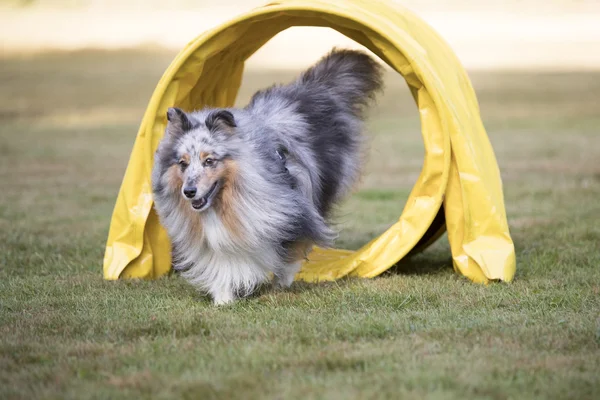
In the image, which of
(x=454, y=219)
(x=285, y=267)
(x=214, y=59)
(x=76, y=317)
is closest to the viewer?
(x=76, y=317)

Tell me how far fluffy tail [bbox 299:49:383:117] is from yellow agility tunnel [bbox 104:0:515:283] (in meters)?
0.40

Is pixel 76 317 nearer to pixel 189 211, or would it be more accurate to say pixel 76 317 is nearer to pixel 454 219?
pixel 189 211

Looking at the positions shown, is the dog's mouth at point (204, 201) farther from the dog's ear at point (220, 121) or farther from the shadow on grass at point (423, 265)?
the shadow on grass at point (423, 265)

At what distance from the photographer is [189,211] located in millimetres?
5629

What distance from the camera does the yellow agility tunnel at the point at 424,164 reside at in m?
6.23

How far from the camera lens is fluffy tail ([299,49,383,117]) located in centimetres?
717

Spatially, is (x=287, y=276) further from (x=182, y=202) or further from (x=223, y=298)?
(x=182, y=202)

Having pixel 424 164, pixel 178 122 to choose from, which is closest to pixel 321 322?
pixel 178 122

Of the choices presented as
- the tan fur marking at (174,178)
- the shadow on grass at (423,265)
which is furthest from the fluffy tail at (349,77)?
the tan fur marking at (174,178)

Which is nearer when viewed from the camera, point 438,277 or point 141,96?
point 438,277

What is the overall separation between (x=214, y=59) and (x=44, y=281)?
2.45 m

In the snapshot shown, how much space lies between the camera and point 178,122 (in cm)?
554

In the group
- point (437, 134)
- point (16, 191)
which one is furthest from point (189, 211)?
point (16, 191)

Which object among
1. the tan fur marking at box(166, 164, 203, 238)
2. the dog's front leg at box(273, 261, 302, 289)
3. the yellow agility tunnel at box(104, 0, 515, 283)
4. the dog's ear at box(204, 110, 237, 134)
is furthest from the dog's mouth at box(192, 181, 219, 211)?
the yellow agility tunnel at box(104, 0, 515, 283)
